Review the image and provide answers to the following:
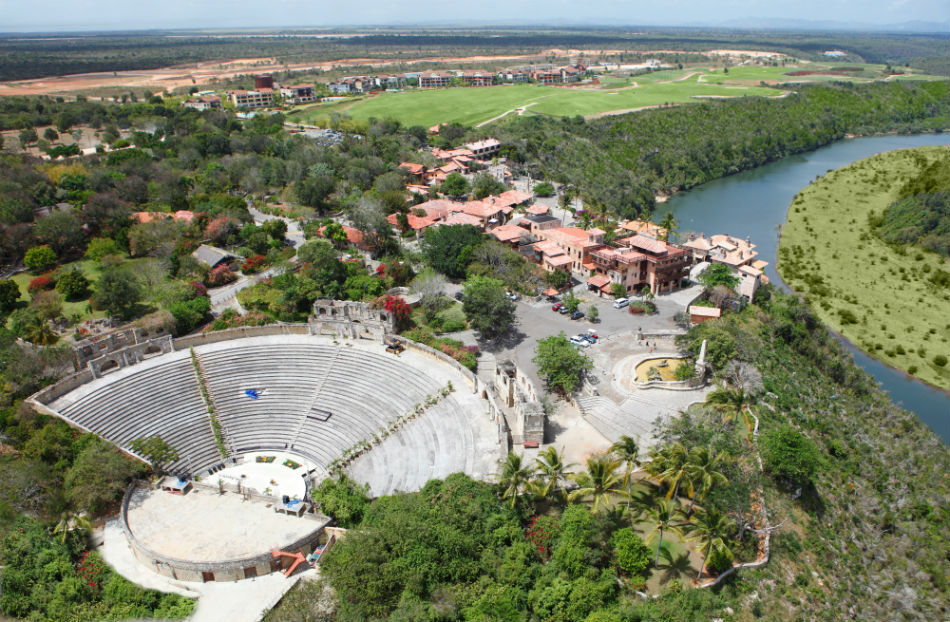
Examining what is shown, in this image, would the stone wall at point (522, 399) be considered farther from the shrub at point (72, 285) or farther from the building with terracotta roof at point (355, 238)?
the shrub at point (72, 285)

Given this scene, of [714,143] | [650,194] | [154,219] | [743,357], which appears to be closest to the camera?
[743,357]

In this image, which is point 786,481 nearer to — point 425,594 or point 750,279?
point 425,594

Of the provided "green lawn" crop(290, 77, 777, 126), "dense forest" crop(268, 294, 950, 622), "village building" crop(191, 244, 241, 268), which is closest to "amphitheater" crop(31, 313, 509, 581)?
"dense forest" crop(268, 294, 950, 622)

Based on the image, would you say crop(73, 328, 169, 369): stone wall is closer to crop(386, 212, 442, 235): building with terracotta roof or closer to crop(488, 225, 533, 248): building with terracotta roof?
crop(386, 212, 442, 235): building with terracotta roof

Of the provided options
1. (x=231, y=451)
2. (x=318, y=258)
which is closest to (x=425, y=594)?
(x=231, y=451)

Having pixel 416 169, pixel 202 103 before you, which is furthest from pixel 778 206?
pixel 202 103

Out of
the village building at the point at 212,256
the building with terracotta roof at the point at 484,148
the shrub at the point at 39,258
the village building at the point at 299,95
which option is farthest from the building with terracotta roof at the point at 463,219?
the village building at the point at 299,95
